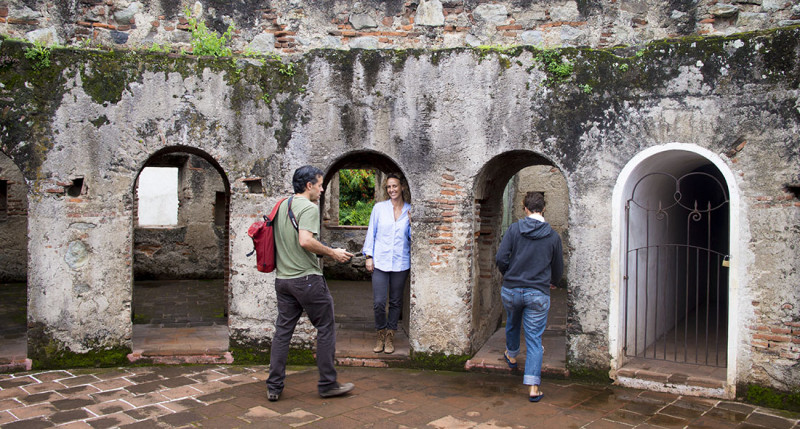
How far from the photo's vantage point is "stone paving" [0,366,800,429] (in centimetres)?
484

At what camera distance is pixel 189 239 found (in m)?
13.3

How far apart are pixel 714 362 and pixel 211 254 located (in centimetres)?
998

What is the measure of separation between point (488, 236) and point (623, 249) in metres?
1.75

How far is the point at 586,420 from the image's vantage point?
195 inches

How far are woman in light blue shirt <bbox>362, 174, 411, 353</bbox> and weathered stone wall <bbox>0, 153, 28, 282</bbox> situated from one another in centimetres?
895

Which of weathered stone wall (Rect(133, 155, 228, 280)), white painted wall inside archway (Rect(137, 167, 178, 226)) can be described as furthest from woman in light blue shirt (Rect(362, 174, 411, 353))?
white painted wall inside archway (Rect(137, 167, 178, 226))

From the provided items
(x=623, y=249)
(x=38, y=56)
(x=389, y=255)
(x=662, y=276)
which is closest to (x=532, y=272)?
(x=623, y=249)

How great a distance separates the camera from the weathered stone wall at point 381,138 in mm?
5852

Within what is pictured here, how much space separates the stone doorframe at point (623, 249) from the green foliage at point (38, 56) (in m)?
5.55

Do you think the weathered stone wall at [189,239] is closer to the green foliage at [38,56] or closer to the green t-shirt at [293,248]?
the green foliage at [38,56]

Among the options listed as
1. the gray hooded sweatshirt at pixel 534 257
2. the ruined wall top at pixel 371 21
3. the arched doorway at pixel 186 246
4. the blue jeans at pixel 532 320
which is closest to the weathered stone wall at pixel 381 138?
the gray hooded sweatshirt at pixel 534 257

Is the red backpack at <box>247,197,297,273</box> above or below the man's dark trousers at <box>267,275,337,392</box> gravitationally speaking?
above

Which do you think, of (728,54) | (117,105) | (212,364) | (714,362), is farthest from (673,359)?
(117,105)

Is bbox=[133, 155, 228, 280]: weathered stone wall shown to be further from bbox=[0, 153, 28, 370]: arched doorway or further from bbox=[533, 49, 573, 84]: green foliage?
bbox=[533, 49, 573, 84]: green foliage
